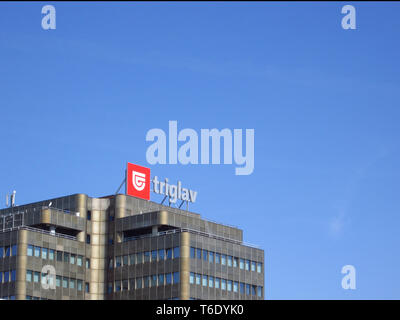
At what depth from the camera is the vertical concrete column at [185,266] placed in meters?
162

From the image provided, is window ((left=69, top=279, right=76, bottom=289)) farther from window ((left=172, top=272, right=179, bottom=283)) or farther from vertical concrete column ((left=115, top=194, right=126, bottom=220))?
window ((left=172, top=272, right=179, bottom=283))

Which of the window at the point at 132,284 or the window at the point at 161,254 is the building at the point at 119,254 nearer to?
the window at the point at 132,284

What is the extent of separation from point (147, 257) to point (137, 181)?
16.5m

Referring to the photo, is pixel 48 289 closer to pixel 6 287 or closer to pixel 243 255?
pixel 6 287

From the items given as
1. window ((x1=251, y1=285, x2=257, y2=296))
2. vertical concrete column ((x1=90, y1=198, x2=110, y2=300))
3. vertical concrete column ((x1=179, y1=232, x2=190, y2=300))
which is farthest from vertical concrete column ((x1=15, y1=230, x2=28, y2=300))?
window ((x1=251, y1=285, x2=257, y2=296))

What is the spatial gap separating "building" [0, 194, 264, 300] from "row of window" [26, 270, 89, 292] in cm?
17

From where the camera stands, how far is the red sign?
17675cm

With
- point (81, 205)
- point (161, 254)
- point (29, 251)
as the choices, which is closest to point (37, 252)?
point (29, 251)

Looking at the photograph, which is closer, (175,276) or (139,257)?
(175,276)

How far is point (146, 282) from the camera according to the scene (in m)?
169

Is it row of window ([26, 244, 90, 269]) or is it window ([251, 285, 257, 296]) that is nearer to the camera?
row of window ([26, 244, 90, 269])

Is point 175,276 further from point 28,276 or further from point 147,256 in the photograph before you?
point 28,276

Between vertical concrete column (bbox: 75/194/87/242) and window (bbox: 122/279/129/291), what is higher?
vertical concrete column (bbox: 75/194/87/242)

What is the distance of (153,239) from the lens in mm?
169625
